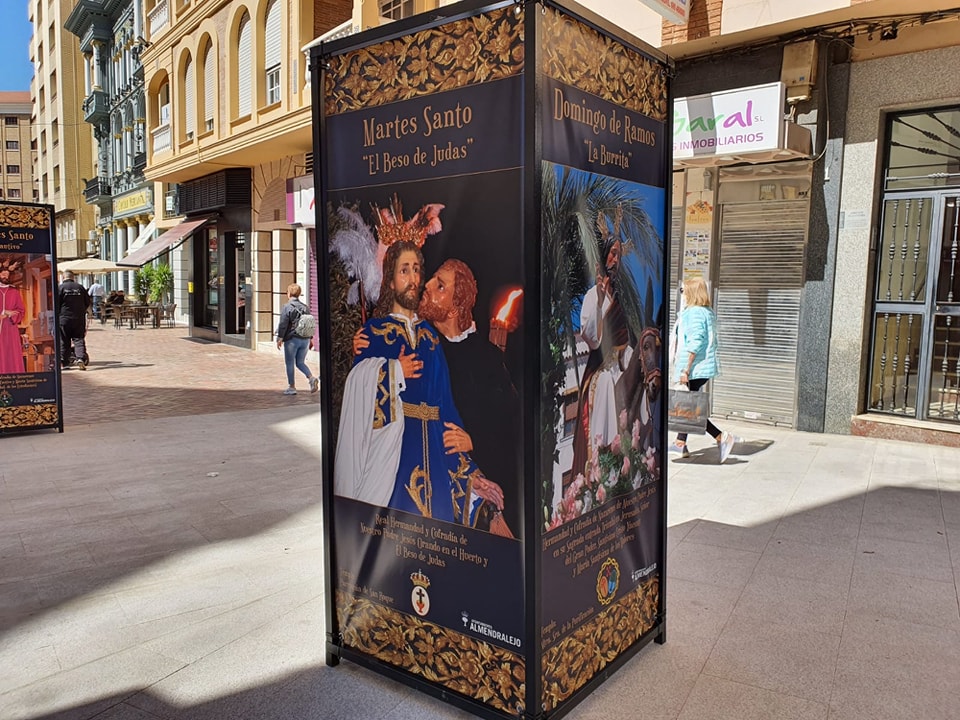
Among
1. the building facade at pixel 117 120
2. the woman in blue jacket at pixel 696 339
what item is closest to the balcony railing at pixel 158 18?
the building facade at pixel 117 120

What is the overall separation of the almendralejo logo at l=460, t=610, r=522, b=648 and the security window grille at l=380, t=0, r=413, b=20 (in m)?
12.6

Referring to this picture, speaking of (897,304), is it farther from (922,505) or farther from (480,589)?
(480,589)

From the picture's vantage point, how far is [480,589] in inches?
115

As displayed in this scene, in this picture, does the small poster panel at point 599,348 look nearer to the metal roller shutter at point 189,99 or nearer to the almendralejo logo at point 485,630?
the almendralejo logo at point 485,630

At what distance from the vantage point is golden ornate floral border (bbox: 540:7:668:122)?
264 cm

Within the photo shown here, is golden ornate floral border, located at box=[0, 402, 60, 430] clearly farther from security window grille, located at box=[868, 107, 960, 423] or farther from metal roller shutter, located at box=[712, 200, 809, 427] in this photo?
security window grille, located at box=[868, 107, 960, 423]

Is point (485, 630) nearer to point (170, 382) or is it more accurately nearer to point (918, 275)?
point (918, 275)

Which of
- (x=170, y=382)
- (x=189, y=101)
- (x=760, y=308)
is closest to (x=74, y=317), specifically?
(x=170, y=382)

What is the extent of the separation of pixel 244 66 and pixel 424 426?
54.8 feet

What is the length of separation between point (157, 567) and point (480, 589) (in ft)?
9.03

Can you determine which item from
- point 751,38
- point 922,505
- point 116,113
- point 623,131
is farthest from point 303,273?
point 116,113

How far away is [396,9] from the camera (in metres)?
13.9

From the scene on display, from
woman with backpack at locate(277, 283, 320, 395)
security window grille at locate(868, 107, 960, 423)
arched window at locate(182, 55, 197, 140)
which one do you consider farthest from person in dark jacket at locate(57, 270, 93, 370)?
security window grille at locate(868, 107, 960, 423)

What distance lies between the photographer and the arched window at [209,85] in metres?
18.6
